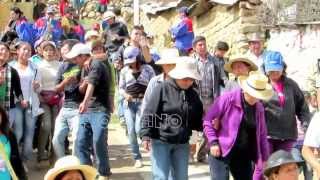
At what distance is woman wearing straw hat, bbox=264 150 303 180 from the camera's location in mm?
5086

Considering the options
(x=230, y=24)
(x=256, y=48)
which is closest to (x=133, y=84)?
(x=256, y=48)

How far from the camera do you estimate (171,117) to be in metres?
7.00

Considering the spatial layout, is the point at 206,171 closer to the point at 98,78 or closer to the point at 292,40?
the point at 98,78

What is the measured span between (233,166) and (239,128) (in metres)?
0.41

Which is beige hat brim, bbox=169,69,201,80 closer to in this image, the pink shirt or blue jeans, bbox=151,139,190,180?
blue jeans, bbox=151,139,190,180

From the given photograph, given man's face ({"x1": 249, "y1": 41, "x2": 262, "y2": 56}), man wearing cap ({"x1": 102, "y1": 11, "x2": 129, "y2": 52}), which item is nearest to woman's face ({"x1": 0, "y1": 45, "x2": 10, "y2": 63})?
man's face ({"x1": 249, "y1": 41, "x2": 262, "y2": 56})

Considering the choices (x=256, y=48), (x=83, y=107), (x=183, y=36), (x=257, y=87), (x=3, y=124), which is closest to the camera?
(x=3, y=124)

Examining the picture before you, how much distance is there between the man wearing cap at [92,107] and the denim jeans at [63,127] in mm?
162

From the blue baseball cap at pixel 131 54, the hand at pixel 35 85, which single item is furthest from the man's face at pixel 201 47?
the hand at pixel 35 85

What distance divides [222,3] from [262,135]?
380 inches

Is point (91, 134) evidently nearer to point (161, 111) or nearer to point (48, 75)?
point (48, 75)

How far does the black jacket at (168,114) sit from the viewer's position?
7.00 m

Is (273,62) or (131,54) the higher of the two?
(131,54)

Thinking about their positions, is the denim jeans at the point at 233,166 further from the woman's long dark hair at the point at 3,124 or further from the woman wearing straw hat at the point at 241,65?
the woman's long dark hair at the point at 3,124
